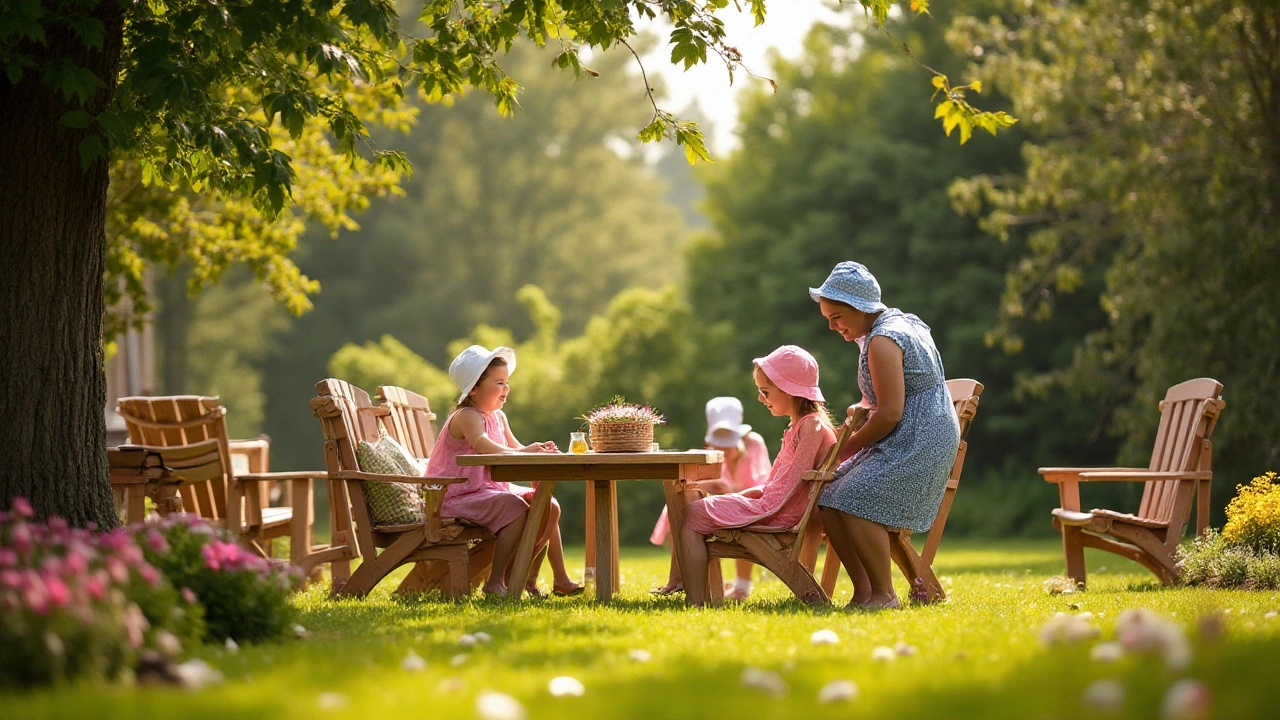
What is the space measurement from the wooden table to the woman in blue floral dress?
735 mm

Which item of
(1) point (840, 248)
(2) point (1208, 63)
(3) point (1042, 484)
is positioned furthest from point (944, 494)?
(1) point (840, 248)

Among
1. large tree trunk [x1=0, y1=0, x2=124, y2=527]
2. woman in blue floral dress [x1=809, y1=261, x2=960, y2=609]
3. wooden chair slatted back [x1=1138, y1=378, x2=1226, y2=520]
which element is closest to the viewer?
large tree trunk [x1=0, y1=0, x2=124, y2=527]

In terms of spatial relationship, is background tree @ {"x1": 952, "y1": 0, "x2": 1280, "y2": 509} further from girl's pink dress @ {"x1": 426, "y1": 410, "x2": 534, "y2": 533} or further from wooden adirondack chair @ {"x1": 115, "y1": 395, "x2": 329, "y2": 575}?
wooden adirondack chair @ {"x1": 115, "y1": 395, "x2": 329, "y2": 575}

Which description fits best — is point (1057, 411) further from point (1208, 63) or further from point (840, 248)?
point (1208, 63)

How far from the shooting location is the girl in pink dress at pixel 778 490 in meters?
6.59

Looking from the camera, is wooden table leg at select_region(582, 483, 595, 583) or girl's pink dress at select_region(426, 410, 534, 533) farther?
wooden table leg at select_region(582, 483, 595, 583)

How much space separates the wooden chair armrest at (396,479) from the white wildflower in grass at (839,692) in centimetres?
353

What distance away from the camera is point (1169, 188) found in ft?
46.8

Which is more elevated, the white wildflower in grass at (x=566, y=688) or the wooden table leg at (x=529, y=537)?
the wooden table leg at (x=529, y=537)

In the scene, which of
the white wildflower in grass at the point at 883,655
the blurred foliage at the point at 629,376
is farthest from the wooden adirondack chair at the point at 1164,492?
the blurred foliage at the point at 629,376

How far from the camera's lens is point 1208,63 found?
13.9 m

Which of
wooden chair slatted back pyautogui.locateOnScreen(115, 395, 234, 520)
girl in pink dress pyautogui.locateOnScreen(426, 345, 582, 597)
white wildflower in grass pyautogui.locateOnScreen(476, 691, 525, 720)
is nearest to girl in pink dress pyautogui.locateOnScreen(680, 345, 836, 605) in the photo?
girl in pink dress pyautogui.locateOnScreen(426, 345, 582, 597)

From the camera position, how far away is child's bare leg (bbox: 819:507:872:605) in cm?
658

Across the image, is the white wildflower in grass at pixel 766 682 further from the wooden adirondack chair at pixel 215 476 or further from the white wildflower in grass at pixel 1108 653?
the wooden adirondack chair at pixel 215 476
